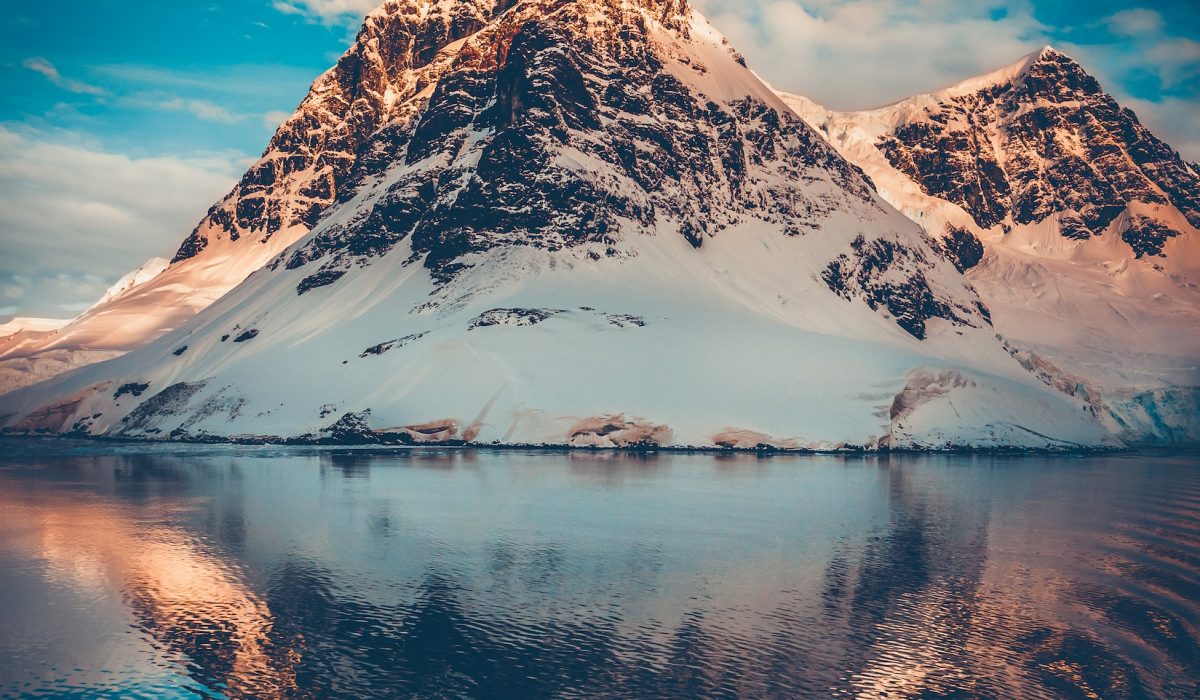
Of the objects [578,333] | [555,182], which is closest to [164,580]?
[578,333]

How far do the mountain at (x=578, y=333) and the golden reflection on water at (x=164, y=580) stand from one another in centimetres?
6682

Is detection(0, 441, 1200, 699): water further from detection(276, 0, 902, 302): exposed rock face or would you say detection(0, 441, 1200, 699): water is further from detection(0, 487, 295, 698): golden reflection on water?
detection(276, 0, 902, 302): exposed rock face

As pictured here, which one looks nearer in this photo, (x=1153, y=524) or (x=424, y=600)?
(x=424, y=600)

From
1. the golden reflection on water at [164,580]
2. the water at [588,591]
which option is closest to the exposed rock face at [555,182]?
the water at [588,591]

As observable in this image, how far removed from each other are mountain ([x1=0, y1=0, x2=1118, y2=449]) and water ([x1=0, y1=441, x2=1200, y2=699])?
157ft

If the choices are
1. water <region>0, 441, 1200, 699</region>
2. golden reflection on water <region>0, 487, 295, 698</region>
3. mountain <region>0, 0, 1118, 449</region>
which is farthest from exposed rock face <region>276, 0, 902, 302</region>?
golden reflection on water <region>0, 487, 295, 698</region>

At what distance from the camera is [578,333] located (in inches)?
5748

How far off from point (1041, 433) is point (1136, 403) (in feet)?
172

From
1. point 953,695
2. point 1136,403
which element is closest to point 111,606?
point 953,695

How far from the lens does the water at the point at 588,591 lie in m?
33.2

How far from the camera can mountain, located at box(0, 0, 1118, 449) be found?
132 metres

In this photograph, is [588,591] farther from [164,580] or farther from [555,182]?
[555,182]

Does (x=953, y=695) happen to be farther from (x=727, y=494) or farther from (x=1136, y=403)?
(x=1136, y=403)

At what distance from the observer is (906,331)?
189375 millimetres
